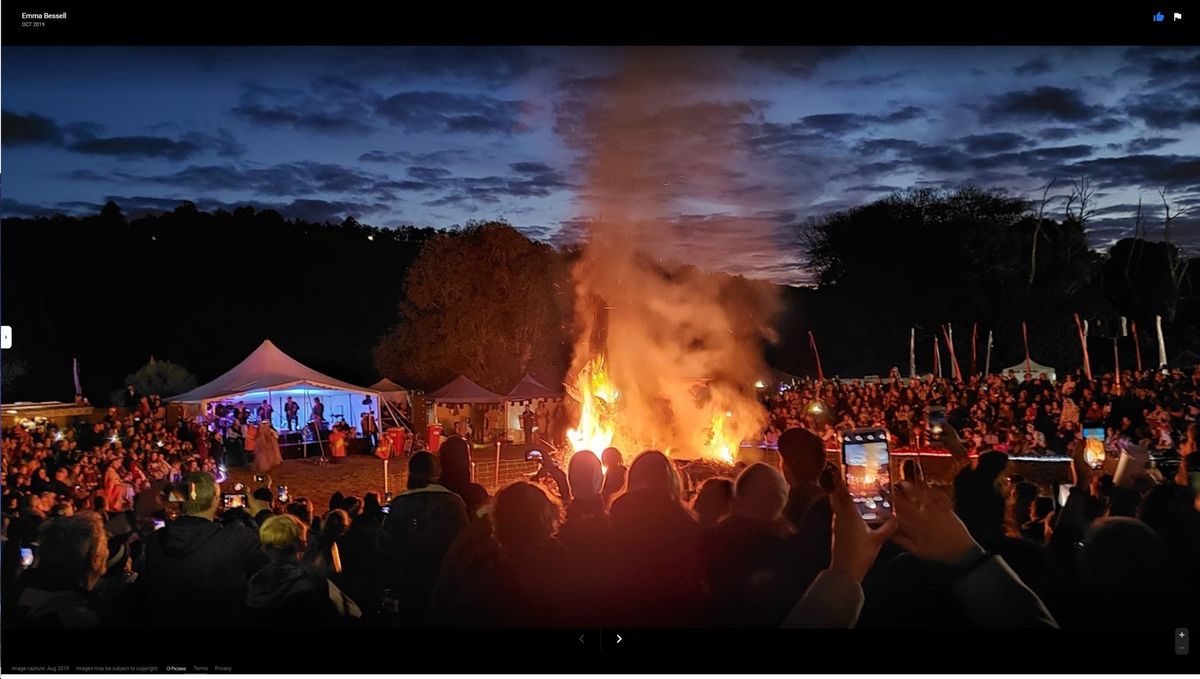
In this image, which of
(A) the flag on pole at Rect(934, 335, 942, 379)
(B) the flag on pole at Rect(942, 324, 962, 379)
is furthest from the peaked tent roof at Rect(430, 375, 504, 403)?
(B) the flag on pole at Rect(942, 324, 962, 379)

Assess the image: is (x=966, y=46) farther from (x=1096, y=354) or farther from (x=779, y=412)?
(x=1096, y=354)

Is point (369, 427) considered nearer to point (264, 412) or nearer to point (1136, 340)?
point (264, 412)

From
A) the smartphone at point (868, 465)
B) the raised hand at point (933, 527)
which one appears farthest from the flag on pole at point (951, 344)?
the raised hand at point (933, 527)

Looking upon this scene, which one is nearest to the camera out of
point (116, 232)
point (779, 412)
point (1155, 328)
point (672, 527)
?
point (672, 527)

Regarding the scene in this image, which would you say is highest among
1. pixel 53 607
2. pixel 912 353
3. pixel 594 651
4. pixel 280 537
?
pixel 912 353

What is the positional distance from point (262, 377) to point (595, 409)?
13.6ft

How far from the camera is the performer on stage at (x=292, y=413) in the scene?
1199 cm

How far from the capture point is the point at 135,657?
5.33 metres

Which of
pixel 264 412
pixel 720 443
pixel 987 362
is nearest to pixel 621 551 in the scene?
pixel 720 443

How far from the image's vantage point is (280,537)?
4215 millimetres

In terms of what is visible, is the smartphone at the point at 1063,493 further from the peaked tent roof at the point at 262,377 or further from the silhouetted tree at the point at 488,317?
the silhouetted tree at the point at 488,317

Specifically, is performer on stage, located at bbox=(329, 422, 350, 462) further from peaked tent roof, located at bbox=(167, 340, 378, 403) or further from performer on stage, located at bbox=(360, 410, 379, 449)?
performer on stage, located at bbox=(360, 410, 379, 449)

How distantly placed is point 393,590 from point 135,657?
1666 millimetres
